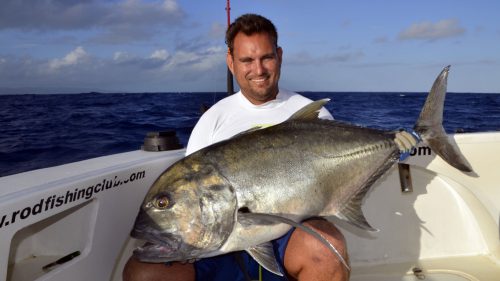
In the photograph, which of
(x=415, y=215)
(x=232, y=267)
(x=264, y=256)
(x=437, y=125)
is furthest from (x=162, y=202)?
(x=415, y=215)

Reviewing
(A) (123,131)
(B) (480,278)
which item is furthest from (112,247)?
(A) (123,131)

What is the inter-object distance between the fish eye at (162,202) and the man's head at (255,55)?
110 centimetres

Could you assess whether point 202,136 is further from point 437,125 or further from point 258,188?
point 437,125

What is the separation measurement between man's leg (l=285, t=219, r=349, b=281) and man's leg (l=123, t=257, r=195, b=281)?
→ 1.93ft

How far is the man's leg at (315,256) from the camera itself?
84.0 inches

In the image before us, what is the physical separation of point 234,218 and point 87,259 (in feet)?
3.16

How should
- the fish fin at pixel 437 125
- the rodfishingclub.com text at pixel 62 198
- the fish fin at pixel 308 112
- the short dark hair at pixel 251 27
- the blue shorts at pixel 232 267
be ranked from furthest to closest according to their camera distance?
the short dark hair at pixel 251 27 → the fish fin at pixel 437 125 → the blue shorts at pixel 232 267 → the fish fin at pixel 308 112 → the rodfishingclub.com text at pixel 62 198

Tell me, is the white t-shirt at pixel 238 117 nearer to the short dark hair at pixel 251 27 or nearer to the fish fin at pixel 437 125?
the short dark hair at pixel 251 27

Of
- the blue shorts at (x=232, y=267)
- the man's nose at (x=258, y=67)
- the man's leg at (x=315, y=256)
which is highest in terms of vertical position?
the man's nose at (x=258, y=67)

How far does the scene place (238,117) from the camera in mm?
2748

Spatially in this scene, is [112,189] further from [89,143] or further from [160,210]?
[89,143]

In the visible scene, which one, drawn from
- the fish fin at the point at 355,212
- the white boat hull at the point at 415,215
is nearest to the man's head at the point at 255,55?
the white boat hull at the point at 415,215

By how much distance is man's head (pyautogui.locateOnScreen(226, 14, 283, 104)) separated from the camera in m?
2.64

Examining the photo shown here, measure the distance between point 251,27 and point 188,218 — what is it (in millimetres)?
1378
